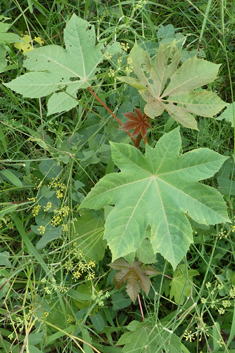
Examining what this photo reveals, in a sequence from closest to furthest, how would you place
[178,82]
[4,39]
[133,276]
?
[178,82]
[133,276]
[4,39]

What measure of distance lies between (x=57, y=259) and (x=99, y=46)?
4.83 ft

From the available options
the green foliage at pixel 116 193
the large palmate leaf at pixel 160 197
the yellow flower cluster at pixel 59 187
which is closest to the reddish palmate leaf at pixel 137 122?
the green foliage at pixel 116 193

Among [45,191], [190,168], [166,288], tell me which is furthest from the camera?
[166,288]

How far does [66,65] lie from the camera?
1801mm

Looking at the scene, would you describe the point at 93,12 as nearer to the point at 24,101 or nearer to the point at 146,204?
the point at 24,101

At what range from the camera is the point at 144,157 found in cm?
157

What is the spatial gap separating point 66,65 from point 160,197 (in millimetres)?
1014

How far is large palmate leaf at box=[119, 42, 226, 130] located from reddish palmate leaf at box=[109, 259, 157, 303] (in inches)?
39.3

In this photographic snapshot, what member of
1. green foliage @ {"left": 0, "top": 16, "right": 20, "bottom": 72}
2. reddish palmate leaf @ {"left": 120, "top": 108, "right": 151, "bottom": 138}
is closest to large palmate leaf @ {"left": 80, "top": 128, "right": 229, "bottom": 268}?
reddish palmate leaf @ {"left": 120, "top": 108, "right": 151, "bottom": 138}

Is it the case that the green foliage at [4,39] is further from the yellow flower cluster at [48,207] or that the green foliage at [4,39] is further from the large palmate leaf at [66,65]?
the yellow flower cluster at [48,207]

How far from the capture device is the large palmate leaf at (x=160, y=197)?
4.92 feet

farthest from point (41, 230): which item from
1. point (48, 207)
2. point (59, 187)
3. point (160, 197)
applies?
point (160, 197)

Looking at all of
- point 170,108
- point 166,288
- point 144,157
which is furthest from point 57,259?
point 170,108

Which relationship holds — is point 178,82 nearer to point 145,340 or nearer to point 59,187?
point 59,187
